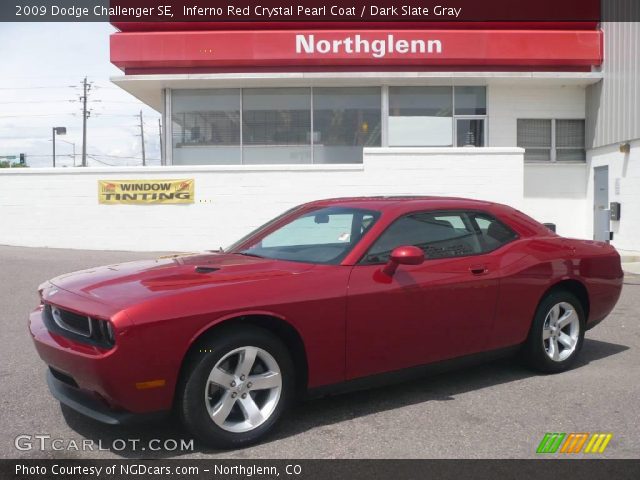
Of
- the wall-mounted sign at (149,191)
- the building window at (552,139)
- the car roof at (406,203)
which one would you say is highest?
the building window at (552,139)

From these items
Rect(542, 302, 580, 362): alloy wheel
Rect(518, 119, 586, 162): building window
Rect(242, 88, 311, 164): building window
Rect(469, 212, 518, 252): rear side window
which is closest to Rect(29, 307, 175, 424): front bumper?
Rect(469, 212, 518, 252): rear side window

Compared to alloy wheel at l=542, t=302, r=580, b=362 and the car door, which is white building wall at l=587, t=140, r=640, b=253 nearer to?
alloy wheel at l=542, t=302, r=580, b=362

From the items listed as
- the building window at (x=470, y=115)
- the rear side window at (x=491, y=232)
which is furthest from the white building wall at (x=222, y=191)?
the rear side window at (x=491, y=232)

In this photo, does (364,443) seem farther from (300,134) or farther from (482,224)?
(300,134)

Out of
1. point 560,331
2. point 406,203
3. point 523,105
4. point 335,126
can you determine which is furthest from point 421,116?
point 406,203

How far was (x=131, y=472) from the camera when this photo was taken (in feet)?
11.8

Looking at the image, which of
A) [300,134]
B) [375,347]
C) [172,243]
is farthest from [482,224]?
[300,134]

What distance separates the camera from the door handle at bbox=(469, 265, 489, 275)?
491cm

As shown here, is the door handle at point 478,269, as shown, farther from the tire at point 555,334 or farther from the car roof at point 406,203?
the tire at point 555,334

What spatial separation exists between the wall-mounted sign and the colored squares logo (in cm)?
1225

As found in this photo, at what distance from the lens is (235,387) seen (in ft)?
12.7

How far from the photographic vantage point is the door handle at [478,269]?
16.1 ft

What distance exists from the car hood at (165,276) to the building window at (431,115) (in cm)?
1355

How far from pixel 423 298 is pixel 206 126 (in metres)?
14.2
